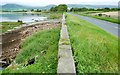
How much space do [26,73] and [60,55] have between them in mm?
1253

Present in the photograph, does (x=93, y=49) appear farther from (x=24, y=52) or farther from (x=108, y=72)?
(x=24, y=52)

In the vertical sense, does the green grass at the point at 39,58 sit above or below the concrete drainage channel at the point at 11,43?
above

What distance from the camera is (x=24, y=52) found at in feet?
46.3

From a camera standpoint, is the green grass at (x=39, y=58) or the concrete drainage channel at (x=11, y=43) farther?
the concrete drainage channel at (x=11, y=43)

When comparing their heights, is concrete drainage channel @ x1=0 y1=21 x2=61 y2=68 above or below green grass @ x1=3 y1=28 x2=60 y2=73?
below

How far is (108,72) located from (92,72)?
102 cm

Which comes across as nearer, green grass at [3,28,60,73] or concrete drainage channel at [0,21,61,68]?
green grass at [3,28,60,73]

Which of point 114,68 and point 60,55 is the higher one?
point 60,55

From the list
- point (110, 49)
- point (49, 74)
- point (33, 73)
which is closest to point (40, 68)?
point (33, 73)

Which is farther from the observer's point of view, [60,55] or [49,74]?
[60,55]

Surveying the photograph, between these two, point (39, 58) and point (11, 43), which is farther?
point (11, 43)

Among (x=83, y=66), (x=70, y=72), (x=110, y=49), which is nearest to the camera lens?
(x=70, y=72)

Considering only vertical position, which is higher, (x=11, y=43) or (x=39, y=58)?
Result: (x=39, y=58)

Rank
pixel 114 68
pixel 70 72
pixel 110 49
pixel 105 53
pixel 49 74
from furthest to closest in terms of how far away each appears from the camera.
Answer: pixel 110 49, pixel 105 53, pixel 114 68, pixel 49 74, pixel 70 72
